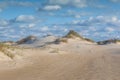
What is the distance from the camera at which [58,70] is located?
2167 centimetres

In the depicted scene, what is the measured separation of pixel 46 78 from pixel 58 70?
132 inches

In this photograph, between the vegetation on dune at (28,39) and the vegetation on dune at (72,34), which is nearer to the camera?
the vegetation on dune at (28,39)

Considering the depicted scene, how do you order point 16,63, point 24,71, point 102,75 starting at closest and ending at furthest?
point 102,75
point 24,71
point 16,63

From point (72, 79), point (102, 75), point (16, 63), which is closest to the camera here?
point (72, 79)

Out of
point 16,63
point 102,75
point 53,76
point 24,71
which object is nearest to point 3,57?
point 16,63

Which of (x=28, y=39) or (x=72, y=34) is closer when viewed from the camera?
(x=28, y=39)

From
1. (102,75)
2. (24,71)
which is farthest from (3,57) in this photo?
(102,75)

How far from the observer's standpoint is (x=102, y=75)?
19.3m

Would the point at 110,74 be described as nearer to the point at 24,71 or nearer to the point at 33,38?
the point at 24,71

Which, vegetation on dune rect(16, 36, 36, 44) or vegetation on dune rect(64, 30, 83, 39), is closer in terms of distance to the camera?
vegetation on dune rect(16, 36, 36, 44)

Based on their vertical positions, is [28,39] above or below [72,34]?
below

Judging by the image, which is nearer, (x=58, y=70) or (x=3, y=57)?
(x=58, y=70)

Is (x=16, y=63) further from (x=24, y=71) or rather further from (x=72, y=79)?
(x=72, y=79)

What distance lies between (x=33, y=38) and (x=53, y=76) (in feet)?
136
